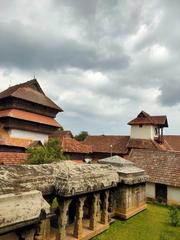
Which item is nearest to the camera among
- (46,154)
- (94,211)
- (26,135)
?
(94,211)

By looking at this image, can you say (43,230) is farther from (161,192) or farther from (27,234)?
(161,192)

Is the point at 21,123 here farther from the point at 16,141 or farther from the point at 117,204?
the point at 117,204

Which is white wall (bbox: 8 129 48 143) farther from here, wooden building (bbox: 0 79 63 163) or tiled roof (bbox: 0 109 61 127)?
tiled roof (bbox: 0 109 61 127)

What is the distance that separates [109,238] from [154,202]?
9.95 meters

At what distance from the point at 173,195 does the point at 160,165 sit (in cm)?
318

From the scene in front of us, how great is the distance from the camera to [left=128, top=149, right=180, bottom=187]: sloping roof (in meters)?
20.8

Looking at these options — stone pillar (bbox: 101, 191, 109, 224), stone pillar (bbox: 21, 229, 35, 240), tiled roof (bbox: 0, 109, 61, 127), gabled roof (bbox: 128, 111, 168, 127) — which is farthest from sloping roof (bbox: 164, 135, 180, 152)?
stone pillar (bbox: 21, 229, 35, 240)

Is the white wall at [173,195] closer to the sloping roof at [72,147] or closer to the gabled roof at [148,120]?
the sloping roof at [72,147]

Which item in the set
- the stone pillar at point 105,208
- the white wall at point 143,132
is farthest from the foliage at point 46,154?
the white wall at point 143,132

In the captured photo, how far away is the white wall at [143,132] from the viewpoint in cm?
4034

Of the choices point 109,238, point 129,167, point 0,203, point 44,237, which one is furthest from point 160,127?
point 0,203

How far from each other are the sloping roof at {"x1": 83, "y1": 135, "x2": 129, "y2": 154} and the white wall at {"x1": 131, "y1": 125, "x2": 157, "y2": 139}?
5.89ft

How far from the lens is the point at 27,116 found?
3180 cm

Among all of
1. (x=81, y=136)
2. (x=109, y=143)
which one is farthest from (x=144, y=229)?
(x=81, y=136)
